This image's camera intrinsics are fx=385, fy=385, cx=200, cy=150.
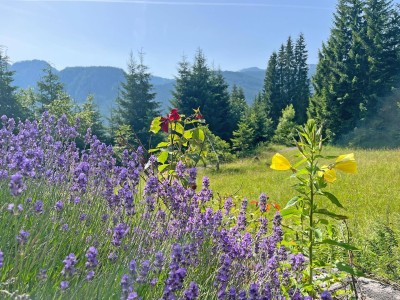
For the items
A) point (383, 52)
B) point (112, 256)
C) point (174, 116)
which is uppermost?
point (383, 52)

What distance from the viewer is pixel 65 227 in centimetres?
223

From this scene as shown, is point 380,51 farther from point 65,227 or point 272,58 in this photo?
point 65,227

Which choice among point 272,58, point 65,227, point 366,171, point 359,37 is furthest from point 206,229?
point 272,58

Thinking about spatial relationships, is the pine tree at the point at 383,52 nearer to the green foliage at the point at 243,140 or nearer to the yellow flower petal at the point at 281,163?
the green foliage at the point at 243,140

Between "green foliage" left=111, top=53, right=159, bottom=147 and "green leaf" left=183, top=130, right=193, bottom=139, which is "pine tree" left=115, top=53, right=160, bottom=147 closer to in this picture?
"green foliage" left=111, top=53, right=159, bottom=147

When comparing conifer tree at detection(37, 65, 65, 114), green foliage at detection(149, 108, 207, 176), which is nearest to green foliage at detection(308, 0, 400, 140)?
conifer tree at detection(37, 65, 65, 114)

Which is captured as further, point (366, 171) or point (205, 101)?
point (205, 101)

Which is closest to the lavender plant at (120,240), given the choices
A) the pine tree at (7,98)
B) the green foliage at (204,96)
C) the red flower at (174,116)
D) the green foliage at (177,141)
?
the green foliage at (177,141)

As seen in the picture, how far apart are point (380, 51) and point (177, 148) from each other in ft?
93.9

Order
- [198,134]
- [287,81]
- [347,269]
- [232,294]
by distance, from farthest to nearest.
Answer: [287,81]
[198,134]
[347,269]
[232,294]

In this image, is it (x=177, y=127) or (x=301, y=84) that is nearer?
(x=177, y=127)

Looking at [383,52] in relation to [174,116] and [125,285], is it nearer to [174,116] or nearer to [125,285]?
[174,116]

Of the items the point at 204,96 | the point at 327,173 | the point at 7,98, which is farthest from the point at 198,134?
the point at 7,98

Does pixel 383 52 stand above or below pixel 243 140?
above
